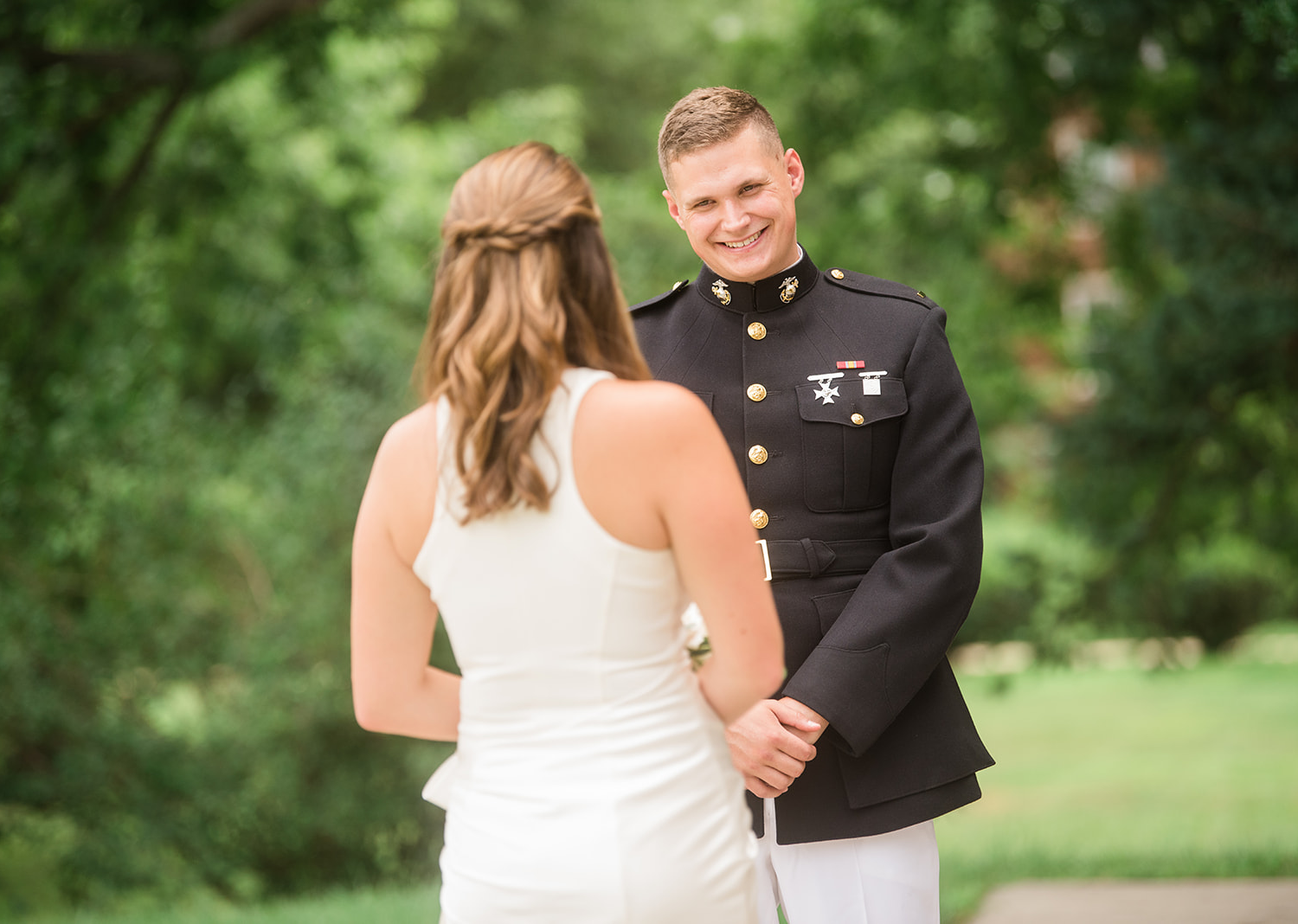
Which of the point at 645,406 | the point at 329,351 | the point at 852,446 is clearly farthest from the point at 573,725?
the point at 329,351

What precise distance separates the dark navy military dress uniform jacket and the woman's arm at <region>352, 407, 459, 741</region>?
723 mm

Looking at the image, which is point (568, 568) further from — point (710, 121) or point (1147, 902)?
point (1147, 902)

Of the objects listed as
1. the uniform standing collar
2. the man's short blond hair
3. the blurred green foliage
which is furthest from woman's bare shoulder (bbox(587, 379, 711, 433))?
the blurred green foliage

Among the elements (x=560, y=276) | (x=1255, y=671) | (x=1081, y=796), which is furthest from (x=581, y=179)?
(x=1255, y=671)

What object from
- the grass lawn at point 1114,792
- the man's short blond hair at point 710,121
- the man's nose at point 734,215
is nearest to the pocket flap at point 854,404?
the man's nose at point 734,215

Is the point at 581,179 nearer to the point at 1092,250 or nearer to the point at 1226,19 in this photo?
the point at 1226,19

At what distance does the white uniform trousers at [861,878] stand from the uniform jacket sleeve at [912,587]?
0.69 feet

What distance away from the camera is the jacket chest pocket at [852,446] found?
2.49 meters

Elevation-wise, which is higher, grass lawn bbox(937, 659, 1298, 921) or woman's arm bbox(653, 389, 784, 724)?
woman's arm bbox(653, 389, 784, 724)

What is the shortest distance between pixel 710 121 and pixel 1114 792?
8.85 metres

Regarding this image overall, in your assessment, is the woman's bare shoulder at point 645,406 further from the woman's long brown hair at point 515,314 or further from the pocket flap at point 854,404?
the pocket flap at point 854,404

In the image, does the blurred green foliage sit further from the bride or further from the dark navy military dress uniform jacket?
the bride

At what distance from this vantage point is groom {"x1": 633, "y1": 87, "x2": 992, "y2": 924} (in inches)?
93.7

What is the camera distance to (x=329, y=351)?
28.3 ft
